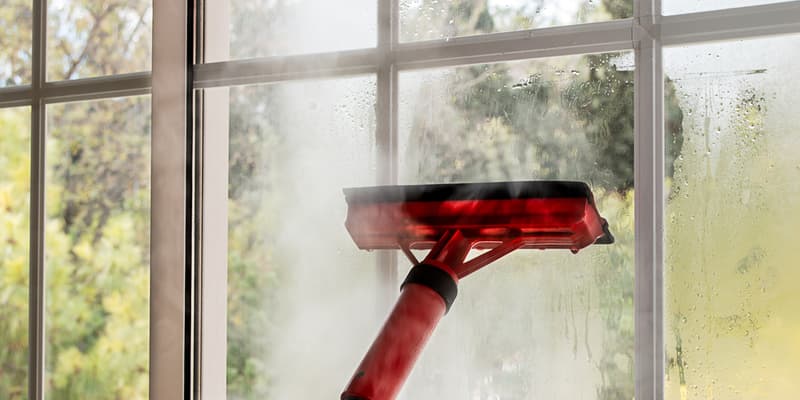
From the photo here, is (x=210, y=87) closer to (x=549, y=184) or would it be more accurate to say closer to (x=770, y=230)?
(x=549, y=184)

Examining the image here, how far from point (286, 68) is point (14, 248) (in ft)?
2.34

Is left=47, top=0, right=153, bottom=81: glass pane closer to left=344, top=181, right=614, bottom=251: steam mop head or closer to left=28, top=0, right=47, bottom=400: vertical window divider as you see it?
left=28, top=0, right=47, bottom=400: vertical window divider

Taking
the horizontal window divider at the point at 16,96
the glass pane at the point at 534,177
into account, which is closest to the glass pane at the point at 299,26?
the glass pane at the point at 534,177

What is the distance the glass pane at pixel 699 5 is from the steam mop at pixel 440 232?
0.25 metres

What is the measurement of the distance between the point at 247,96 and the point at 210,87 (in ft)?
0.18

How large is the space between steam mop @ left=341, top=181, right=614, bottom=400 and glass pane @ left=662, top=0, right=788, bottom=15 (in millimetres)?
252

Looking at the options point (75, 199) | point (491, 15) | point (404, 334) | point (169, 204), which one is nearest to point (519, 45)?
point (491, 15)

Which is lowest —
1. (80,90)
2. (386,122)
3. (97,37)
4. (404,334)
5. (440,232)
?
(404,334)

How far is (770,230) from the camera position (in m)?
0.85

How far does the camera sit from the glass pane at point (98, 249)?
51.7 inches

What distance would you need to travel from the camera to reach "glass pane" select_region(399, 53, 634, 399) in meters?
0.92

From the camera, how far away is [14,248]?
1.46m

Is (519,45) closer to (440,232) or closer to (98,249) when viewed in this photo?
(440,232)

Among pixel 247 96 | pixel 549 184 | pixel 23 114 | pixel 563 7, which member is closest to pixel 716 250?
pixel 549 184
